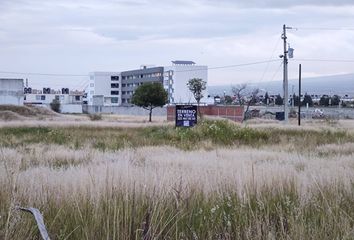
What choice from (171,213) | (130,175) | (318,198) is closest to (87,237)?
(171,213)

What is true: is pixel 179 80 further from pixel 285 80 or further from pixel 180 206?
pixel 180 206

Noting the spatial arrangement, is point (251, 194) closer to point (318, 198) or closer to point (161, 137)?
point (318, 198)

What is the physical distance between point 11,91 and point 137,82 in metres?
74.3

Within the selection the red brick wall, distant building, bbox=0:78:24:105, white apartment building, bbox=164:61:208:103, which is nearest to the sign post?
the red brick wall

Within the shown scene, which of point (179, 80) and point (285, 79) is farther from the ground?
point (179, 80)

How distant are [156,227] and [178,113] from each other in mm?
22547

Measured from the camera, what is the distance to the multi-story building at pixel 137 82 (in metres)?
153

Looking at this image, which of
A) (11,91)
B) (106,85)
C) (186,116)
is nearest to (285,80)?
(186,116)

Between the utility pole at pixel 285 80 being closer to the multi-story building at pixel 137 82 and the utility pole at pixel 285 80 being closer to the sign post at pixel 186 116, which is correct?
the sign post at pixel 186 116

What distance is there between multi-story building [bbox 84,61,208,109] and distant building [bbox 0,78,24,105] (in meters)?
40.1

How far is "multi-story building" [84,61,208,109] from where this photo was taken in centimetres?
15288

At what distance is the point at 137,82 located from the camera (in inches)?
6575

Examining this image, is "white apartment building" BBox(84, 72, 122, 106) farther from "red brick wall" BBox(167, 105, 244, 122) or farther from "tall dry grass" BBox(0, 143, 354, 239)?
"tall dry grass" BBox(0, 143, 354, 239)

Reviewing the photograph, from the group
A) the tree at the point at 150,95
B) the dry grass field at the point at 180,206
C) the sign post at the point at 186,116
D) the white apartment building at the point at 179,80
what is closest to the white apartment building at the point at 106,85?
the white apartment building at the point at 179,80
